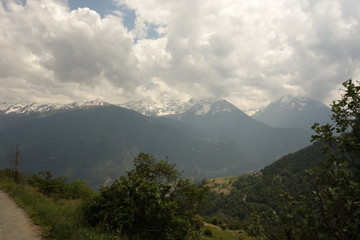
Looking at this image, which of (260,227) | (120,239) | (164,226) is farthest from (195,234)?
(260,227)

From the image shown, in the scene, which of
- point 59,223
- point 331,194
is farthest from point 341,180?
point 59,223

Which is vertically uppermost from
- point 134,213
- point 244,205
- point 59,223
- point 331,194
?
point 331,194

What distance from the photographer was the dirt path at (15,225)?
41.4 feet

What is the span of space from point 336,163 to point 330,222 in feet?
4.94

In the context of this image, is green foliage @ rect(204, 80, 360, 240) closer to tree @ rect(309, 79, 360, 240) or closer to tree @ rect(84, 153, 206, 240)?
tree @ rect(309, 79, 360, 240)

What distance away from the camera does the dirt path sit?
41.4 ft

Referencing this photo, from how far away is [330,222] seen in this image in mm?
5242

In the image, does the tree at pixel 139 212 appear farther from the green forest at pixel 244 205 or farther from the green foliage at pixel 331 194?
the green foliage at pixel 331 194

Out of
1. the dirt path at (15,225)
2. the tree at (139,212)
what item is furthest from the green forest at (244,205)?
the dirt path at (15,225)

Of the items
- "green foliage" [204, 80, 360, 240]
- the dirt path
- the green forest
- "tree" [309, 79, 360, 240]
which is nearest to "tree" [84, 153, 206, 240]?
the green forest

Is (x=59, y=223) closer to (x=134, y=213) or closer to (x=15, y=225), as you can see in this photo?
(x=15, y=225)

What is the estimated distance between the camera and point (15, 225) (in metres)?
14.4

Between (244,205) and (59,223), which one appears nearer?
(244,205)

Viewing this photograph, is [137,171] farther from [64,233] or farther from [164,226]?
[64,233]
